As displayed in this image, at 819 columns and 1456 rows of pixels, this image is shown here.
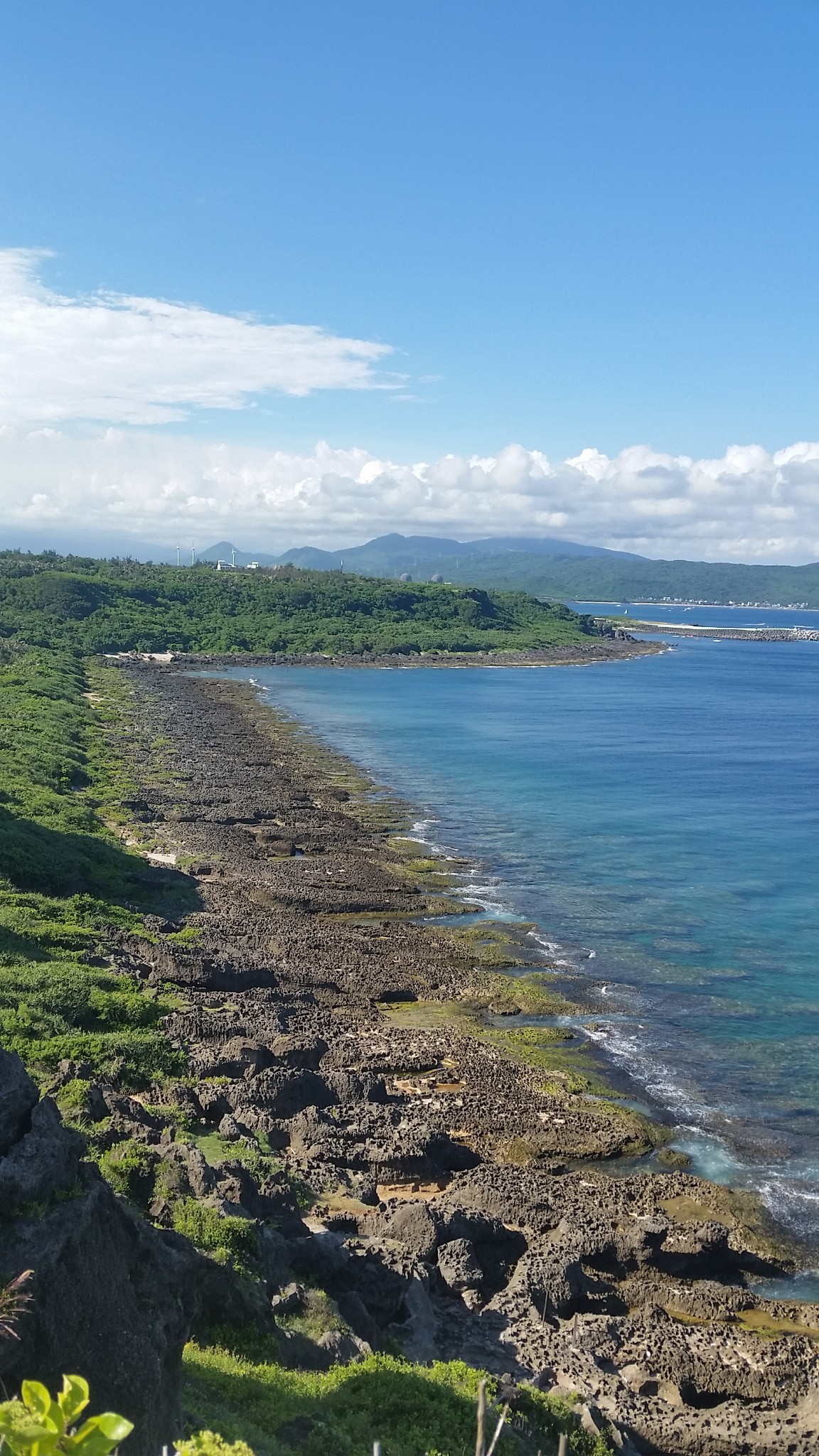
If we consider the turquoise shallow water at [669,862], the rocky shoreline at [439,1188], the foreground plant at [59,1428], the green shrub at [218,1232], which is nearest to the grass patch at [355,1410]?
the rocky shoreline at [439,1188]

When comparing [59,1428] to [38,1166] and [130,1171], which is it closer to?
[38,1166]

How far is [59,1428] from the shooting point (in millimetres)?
4836

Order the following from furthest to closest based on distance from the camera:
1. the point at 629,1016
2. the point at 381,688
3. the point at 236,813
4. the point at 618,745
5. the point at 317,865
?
the point at 381,688 → the point at 618,745 → the point at 236,813 → the point at 317,865 → the point at 629,1016

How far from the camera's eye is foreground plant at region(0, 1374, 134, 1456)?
4.73 meters

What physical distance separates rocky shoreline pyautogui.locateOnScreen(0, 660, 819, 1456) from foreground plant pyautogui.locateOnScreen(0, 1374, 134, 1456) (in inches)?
354

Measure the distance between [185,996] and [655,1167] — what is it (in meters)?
15.7

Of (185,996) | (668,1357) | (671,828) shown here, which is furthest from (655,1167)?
(671,828)

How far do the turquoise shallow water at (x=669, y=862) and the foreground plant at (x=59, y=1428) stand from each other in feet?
77.1

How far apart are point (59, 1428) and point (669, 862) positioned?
177ft

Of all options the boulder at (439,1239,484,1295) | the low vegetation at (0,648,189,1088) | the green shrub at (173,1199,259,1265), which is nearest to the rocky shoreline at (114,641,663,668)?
the low vegetation at (0,648,189,1088)

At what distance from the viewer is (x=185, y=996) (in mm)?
33500

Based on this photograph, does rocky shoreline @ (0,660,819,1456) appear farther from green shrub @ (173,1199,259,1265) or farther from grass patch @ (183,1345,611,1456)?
grass patch @ (183,1345,611,1456)

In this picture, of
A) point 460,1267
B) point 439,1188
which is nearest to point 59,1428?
point 460,1267

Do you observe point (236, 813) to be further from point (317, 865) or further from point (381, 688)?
point (381, 688)
